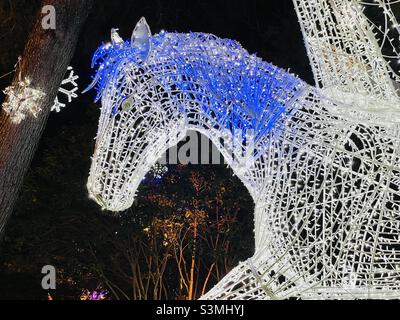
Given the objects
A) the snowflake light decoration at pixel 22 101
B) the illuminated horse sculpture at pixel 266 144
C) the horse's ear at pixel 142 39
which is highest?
the horse's ear at pixel 142 39

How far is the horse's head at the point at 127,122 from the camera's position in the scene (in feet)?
12.0

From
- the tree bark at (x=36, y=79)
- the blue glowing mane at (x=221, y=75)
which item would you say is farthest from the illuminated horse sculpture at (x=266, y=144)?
the tree bark at (x=36, y=79)

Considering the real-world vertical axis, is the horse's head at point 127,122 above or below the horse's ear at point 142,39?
below

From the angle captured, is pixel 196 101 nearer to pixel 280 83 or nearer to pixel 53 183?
pixel 280 83

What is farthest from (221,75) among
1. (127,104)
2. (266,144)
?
(127,104)

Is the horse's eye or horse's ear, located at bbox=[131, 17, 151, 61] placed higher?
horse's ear, located at bbox=[131, 17, 151, 61]

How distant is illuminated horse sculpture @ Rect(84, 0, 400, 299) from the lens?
321cm

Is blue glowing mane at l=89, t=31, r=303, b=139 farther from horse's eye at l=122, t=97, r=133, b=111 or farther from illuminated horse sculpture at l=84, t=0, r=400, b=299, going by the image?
horse's eye at l=122, t=97, r=133, b=111

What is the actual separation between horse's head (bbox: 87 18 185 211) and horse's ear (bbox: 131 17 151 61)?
3 centimetres

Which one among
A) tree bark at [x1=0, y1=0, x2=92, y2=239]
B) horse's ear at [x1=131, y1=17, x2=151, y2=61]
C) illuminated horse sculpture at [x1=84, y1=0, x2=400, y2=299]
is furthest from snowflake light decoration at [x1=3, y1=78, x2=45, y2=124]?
horse's ear at [x1=131, y1=17, x2=151, y2=61]

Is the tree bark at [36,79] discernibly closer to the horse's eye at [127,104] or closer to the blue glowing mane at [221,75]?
the blue glowing mane at [221,75]

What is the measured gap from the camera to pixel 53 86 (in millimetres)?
→ 4430
